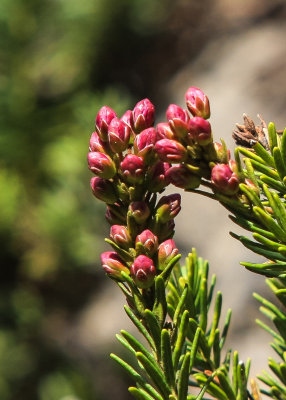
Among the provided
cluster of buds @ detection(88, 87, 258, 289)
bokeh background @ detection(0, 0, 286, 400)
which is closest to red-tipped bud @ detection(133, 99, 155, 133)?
cluster of buds @ detection(88, 87, 258, 289)

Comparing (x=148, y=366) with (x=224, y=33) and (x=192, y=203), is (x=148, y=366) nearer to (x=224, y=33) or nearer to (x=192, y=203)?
(x=192, y=203)

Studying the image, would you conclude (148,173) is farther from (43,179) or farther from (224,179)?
(43,179)

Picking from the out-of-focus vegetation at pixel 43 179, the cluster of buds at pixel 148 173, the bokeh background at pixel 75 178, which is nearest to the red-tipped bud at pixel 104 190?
the cluster of buds at pixel 148 173

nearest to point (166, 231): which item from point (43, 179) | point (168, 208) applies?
point (168, 208)

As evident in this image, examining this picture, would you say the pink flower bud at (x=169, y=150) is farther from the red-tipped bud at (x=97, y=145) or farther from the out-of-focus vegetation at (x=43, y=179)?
the out-of-focus vegetation at (x=43, y=179)

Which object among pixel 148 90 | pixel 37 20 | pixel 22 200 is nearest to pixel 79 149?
pixel 22 200

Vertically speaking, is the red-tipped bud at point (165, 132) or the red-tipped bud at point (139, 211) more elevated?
the red-tipped bud at point (165, 132)
